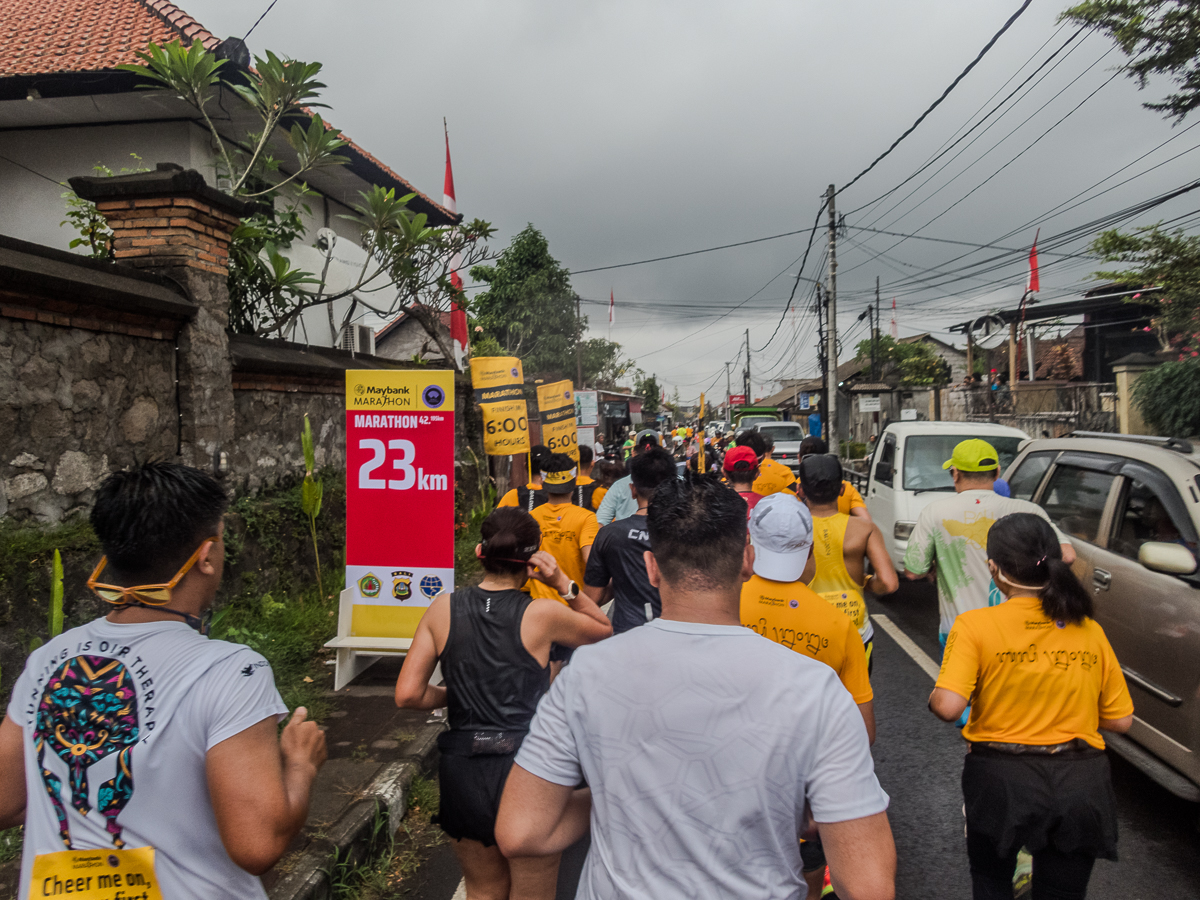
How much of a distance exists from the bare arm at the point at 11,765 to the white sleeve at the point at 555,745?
1.09m

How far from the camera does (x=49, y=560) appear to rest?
4.52 metres

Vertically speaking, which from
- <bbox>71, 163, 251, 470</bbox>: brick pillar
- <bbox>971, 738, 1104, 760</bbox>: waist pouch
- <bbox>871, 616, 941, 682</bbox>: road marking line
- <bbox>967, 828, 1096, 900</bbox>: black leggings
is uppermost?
<bbox>71, 163, 251, 470</bbox>: brick pillar

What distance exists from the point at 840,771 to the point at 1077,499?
431cm

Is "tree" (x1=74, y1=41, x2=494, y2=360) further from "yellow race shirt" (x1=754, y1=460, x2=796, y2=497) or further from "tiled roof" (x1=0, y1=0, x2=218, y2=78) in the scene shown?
"yellow race shirt" (x1=754, y1=460, x2=796, y2=497)

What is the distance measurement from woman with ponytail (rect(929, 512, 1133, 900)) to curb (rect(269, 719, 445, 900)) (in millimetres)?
2379

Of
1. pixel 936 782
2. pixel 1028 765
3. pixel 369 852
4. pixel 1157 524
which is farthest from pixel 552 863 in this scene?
pixel 1157 524

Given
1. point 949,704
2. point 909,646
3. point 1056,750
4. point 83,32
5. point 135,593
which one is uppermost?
point 83,32

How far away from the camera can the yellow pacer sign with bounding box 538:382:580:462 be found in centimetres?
1017

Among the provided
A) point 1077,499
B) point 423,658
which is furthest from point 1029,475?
point 423,658

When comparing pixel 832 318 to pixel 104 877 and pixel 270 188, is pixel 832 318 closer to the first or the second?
pixel 270 188

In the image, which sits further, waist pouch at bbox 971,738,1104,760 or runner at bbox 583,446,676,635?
runner at bbox 583,446,676,635

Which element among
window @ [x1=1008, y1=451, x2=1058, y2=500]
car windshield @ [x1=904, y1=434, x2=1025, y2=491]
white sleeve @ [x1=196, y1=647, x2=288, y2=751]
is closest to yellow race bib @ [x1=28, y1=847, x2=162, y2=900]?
white sleeve @ [x1=196, y1=647, x2=288, y2=751]

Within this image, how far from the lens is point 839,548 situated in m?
3.92

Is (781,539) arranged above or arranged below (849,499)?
above
